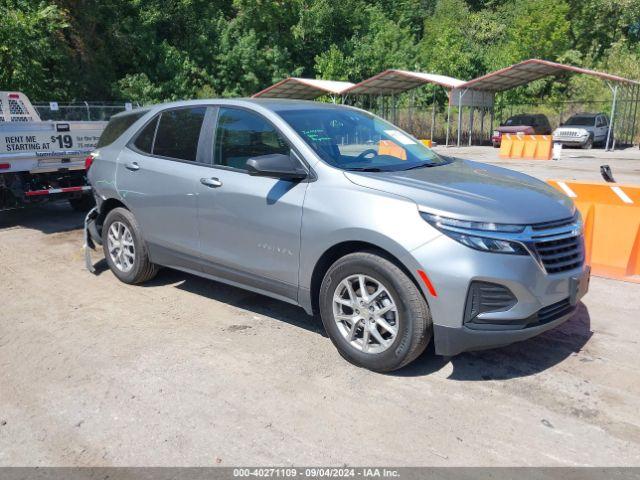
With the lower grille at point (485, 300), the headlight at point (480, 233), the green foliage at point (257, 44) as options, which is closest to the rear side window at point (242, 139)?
the headlight at point (480, 233)

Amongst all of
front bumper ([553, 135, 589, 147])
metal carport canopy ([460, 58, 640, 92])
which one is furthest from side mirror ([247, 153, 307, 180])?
front bumper ([553, 135, 589, 147])

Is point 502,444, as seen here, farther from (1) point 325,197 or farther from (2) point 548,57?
(2) point 548,57

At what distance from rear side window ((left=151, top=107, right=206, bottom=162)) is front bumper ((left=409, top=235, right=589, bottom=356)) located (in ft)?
7.89

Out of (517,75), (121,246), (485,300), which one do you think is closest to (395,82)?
(517,75)

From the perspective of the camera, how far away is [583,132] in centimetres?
A: 2675

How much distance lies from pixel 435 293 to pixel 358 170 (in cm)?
111

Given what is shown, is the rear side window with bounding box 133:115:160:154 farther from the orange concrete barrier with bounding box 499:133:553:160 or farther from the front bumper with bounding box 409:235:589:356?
the orange concrete barrier with bounding box 499:133:553:160

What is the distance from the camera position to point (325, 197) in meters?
3.92

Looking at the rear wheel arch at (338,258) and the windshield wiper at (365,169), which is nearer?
the rear wheel arch at (338,258)

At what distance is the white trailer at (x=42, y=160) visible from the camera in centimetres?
801

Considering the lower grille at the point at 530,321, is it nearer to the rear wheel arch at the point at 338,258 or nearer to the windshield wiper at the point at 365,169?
the rear wheel arch at the point at 338,258

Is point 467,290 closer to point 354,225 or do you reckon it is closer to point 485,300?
point 485,300

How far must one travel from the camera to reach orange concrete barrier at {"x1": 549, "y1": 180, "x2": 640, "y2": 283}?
5.88 m

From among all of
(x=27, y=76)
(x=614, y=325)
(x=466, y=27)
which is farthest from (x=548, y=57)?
(x=614, y=325)
